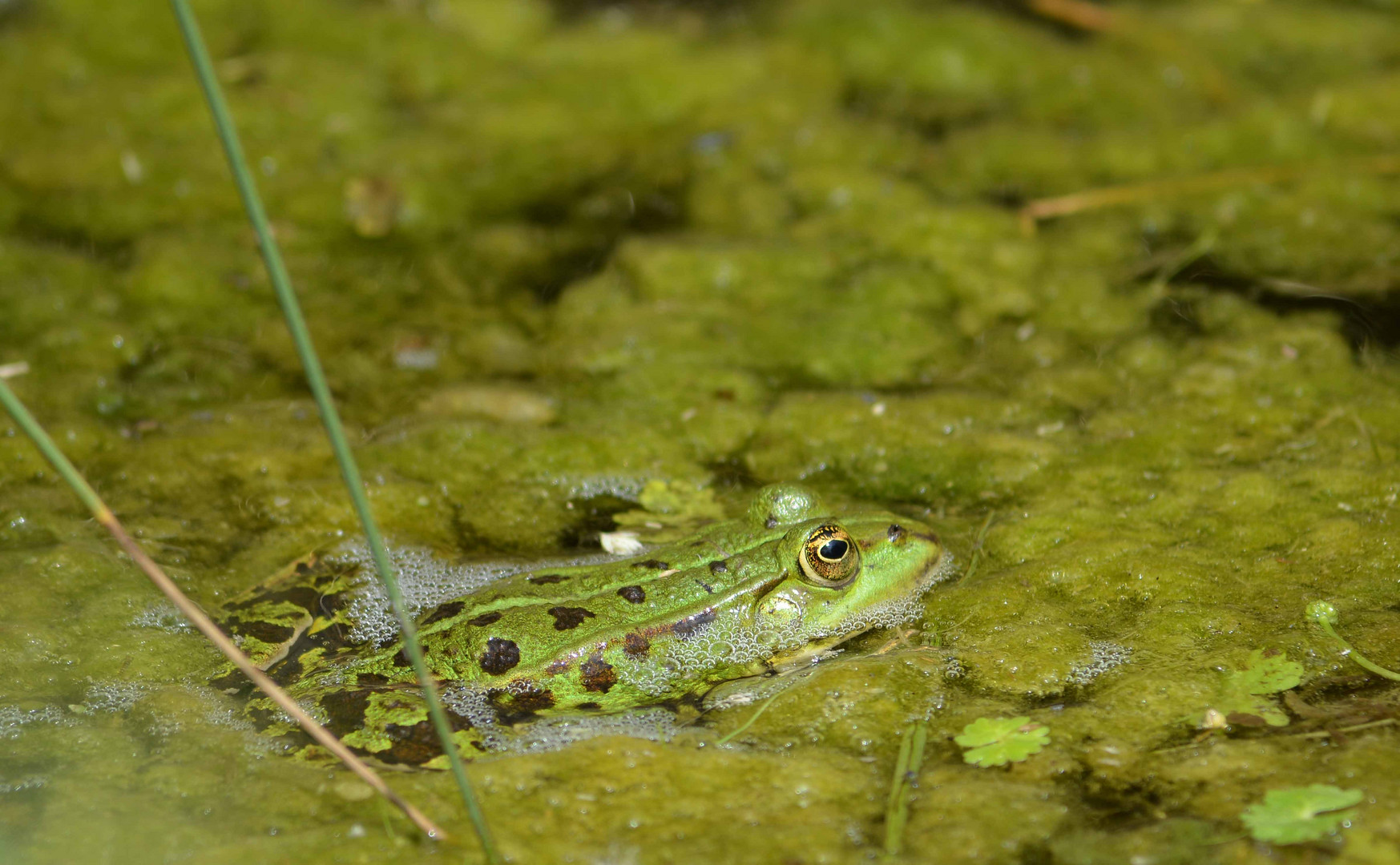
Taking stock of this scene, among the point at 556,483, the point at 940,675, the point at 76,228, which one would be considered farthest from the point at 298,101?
the point at 940,675

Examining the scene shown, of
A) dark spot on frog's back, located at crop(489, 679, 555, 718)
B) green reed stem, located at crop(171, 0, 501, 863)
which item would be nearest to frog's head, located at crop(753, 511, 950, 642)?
dark spot on frog's back, located at crop(489, 679, 555, 718)

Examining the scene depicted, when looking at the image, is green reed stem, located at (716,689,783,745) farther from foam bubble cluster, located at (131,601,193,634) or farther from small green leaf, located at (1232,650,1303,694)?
foam bubble cluster, located at (131,601,193,634)

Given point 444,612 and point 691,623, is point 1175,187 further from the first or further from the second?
point 444,612

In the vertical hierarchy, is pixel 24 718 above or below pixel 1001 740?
above

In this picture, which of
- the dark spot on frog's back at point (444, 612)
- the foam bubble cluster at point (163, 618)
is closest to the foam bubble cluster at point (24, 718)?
A: the foam bubble cluster at point (163, 618)

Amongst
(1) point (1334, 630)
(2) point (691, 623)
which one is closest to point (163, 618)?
(2) point (691, 623)
